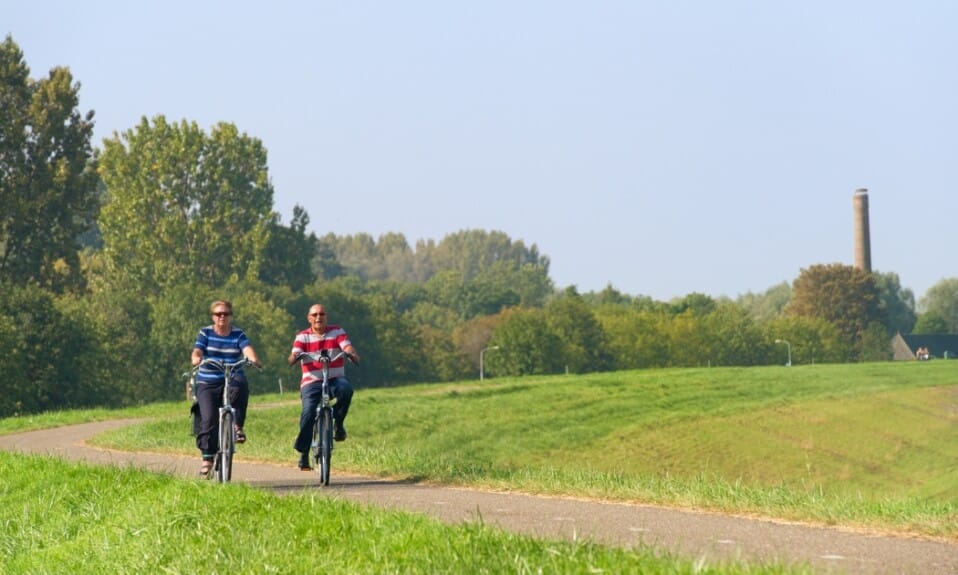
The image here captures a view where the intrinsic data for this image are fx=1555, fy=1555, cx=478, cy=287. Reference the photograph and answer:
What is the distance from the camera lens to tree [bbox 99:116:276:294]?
9219 centimetres

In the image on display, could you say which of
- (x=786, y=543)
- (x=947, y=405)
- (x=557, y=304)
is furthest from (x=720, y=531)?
(x=557, y=304)

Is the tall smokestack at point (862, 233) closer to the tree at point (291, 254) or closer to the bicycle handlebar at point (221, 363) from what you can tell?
the tree at point (291, 254)

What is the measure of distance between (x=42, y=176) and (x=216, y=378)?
198 feet

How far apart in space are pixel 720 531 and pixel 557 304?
11409 cm

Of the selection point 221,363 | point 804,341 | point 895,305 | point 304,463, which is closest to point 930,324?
point 895,305

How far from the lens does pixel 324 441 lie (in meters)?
15.4

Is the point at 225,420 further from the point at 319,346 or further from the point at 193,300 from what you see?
the point at 193,300

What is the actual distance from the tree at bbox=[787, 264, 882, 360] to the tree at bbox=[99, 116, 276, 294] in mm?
63952

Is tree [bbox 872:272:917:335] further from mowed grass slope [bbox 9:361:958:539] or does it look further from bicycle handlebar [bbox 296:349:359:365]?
bicycle handlebar [bbox 296:349:359:365]

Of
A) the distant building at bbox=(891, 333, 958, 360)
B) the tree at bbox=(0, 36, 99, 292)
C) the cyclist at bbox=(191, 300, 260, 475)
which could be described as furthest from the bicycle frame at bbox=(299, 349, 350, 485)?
the distant building at bbox=(891, 333, 958, 360)

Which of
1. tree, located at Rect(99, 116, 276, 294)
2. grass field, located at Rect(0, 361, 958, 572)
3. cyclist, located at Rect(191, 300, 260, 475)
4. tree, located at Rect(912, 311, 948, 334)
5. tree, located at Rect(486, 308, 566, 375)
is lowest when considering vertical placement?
grass field, located at Rect(0, 361, 958, 572)

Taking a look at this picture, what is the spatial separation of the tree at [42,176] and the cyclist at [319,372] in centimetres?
5636

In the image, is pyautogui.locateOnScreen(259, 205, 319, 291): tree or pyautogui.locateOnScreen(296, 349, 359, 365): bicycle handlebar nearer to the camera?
pyautogui.locateOnScreen(296, 349, 359, 365): bicycle handlebar

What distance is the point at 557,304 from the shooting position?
125m
